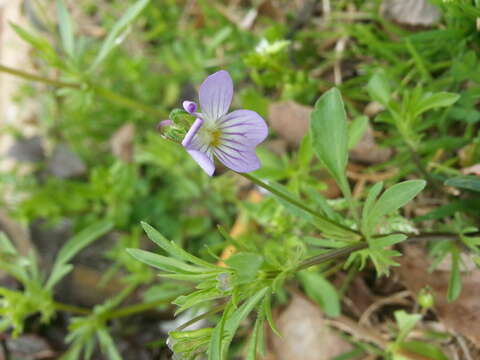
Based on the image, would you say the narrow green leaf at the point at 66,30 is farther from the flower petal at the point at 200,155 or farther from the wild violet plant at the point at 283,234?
A: the flower petal at the point at 200,155

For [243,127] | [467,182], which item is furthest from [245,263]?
[467,182]

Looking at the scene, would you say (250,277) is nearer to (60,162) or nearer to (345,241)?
(345,241)

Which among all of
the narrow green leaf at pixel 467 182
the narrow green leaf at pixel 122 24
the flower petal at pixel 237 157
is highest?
the narrow green leaf at pixel 122 24

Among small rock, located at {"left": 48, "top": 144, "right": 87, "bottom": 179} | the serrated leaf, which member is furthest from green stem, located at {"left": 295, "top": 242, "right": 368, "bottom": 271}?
small rock, located at {"left": 48, "top": 144, "right": 87, "bottom": 179}

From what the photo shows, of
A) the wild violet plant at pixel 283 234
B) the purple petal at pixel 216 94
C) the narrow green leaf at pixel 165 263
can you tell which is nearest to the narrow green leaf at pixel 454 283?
the wild violet plant at pixel 283 234

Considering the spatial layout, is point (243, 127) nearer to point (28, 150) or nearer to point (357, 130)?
point (357, 130)
